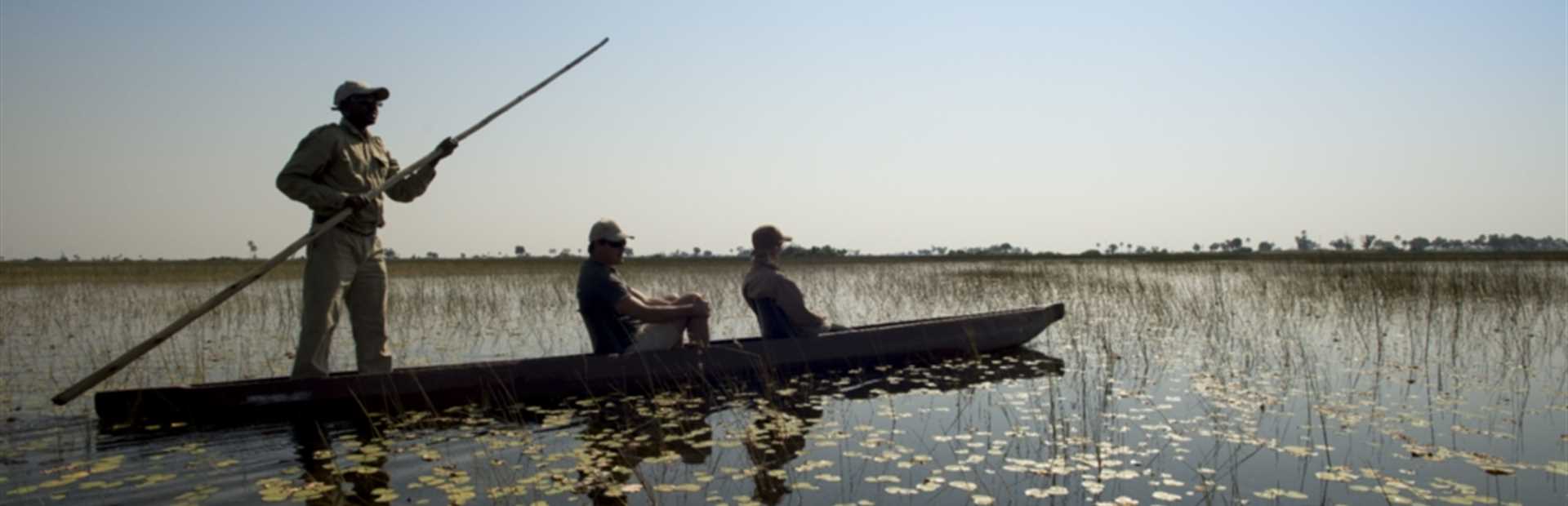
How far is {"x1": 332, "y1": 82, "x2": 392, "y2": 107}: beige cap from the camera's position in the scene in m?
6.63

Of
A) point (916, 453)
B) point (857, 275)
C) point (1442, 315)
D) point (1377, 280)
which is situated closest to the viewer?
point (916, 453)

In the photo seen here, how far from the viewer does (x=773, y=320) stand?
9016 millimetres

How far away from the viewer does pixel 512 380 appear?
7.46 meters

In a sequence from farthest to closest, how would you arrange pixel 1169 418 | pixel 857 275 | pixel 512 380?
1. pixel 857 275
2. pixel 512 380
3. pixel 1169 418

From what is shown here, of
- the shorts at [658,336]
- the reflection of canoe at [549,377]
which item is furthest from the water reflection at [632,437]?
the shorts at [658,336]

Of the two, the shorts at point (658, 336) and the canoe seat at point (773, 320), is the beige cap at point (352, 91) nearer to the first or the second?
the shorts at point (658, 336)

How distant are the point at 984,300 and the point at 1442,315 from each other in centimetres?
699

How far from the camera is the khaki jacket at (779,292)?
8789 millimetres

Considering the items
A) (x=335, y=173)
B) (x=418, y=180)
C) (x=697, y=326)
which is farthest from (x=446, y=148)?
(x=697, y=326)

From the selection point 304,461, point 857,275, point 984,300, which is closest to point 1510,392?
point 304,461

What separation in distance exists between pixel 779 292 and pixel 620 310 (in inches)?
66.4

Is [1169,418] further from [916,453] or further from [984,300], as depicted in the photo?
[984,300]

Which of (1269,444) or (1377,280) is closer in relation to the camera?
(1269,444)

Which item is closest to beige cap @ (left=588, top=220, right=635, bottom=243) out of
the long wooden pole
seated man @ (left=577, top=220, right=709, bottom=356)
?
seated man @ (left=577, top=220, right=709, bottom=356)
